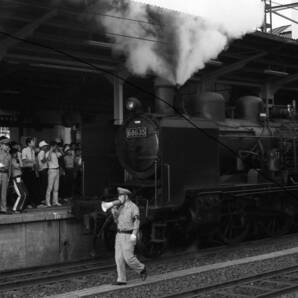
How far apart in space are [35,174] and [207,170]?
375cm

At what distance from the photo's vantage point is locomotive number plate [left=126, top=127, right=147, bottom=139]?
1021 cm

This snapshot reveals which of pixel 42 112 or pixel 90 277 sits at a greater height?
pixel 42 112

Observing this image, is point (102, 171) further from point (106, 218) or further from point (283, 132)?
point (283, 132)

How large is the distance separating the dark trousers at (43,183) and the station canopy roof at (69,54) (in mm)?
2543

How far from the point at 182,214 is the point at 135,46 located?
420 cm

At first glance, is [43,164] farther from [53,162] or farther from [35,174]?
[35,174]

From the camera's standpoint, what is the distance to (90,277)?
8555 mm

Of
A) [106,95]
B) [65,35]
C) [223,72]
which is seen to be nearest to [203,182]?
[65,35]

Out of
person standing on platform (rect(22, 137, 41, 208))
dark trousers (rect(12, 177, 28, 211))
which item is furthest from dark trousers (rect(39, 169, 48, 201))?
dark trousers (rect(12, 177, 28, 211))

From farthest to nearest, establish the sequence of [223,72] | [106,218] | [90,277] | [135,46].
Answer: [223,72] → [135,46] → [106,218] → [90,277]

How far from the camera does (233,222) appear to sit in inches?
440

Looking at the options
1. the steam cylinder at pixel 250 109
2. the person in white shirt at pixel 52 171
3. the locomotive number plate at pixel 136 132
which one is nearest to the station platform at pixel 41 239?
the person in white shirt at pixel 52 171

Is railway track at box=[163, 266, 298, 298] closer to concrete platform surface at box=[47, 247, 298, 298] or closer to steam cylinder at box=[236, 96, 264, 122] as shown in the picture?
concrete platform surface at box=[47, 247, 298, 298]

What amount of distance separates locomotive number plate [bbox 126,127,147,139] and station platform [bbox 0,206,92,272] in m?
1.90
